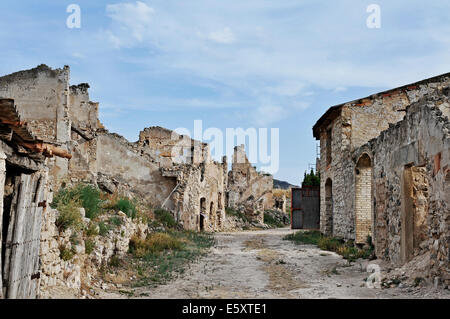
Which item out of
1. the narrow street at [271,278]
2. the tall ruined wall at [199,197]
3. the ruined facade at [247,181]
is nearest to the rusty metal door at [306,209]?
the tall ruined wall at [199,197]

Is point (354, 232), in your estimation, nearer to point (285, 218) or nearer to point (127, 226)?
point (127, 226)

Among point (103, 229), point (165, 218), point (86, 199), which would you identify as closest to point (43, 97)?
point (165, 218)

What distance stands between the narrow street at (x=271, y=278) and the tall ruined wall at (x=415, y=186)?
96 centimetres

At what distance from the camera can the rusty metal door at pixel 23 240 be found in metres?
5.88

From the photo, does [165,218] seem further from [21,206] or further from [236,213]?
[236,213]

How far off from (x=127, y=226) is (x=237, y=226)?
733 inches

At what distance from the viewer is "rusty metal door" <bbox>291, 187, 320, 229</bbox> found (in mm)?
20672

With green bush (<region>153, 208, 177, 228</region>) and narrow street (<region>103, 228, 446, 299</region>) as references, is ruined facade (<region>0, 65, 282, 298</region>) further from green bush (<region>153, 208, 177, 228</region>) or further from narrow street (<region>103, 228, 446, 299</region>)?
narrow street (<region>103, 228, 446, 299</region>)

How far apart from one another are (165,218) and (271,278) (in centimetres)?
885

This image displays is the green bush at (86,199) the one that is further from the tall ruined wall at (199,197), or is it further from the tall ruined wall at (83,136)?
the tall ruined wall at (199,197)

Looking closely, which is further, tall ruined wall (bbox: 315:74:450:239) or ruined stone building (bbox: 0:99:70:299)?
tall ruined wall (bbox: 315:74:450:239)

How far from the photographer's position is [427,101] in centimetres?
908

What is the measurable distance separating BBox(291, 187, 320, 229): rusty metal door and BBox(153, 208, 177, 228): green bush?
18.7ft

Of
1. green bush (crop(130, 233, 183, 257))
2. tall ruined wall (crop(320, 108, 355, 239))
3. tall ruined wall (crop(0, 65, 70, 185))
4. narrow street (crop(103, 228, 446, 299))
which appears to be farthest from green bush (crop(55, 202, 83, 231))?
tall ruined wall (crop(320, 108, 355, 239))
